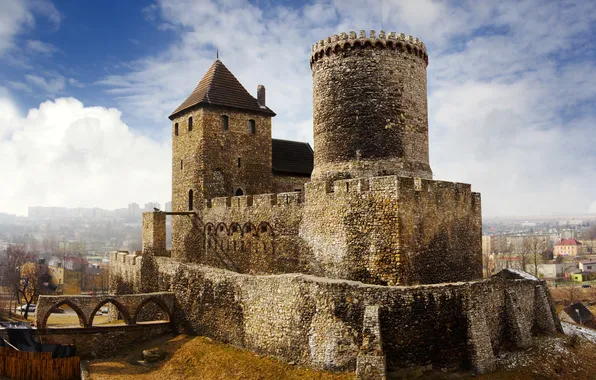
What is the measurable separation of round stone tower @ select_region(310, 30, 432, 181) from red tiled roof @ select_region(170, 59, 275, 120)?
8.26 meters

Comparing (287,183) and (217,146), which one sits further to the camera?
(287,183)

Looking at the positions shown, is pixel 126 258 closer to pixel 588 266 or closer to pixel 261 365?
pixel 261 365

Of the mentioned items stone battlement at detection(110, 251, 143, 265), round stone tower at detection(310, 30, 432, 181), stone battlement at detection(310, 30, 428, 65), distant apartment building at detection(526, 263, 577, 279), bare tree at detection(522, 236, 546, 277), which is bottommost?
distant apartment building at detection(526, 263, 577, 279)

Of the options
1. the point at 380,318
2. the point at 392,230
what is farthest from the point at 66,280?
the point at 380,318

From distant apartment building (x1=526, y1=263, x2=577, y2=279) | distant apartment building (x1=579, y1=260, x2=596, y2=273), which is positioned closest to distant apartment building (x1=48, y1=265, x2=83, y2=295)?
distant apartment building (x1=526, y1=263, x2=577, y2=279)

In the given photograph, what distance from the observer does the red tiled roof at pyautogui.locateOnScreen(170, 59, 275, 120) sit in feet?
90.1

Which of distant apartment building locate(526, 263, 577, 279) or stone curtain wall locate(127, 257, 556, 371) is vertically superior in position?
stone curtain wall locate(127, 257, 556, 371)

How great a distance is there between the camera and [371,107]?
19766 millimetres

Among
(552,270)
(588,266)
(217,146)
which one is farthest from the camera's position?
(588,266)

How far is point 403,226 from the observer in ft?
55.1

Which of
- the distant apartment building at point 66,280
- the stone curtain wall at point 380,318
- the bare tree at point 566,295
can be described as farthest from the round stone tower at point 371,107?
the distant apartment building at point 66,280

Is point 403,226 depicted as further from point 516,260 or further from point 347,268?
point 516,260

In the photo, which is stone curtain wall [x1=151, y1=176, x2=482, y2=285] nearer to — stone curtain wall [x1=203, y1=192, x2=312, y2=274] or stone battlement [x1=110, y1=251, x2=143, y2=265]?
stone curtain wall [x1=203, y1=192, x2=312, y2=274]

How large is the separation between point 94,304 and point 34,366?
3.40m
